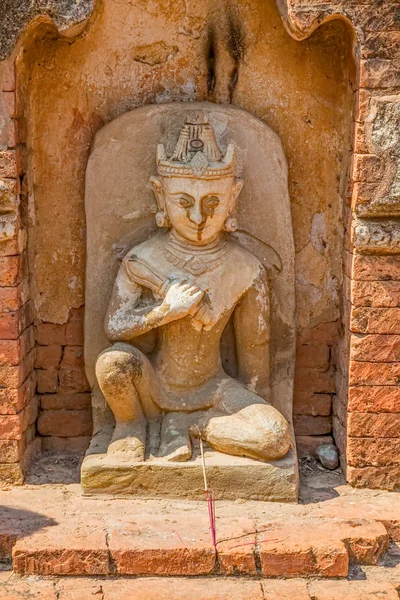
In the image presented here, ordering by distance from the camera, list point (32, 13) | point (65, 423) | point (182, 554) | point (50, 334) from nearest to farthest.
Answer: point (182, 554), point (32, 13), point (50, 334), point (65, 423)

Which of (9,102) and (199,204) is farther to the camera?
(199,204)

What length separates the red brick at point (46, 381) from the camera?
18.9 feet

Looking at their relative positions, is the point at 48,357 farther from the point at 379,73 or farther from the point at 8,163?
the point at 379,73

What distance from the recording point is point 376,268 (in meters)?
5.13

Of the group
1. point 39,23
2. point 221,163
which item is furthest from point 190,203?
point 39,23

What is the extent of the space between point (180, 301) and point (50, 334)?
3.14ft

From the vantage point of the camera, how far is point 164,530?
188 inches

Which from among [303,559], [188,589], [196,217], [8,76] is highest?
[8,76]

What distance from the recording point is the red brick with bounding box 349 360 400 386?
5219 mm

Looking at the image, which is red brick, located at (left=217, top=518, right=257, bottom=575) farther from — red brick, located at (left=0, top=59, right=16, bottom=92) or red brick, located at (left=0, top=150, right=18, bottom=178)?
red brick, located at (left=0, top=59, right=16, bottom=92)

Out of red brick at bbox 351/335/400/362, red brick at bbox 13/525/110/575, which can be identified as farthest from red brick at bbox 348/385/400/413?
red brick at bbox 13/525/110/575

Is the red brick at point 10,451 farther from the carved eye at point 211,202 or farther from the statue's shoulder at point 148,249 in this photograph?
the carved eye at point 211,202

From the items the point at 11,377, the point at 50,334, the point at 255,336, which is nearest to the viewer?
the point at 11,377

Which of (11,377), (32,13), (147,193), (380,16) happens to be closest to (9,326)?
(11,377)
